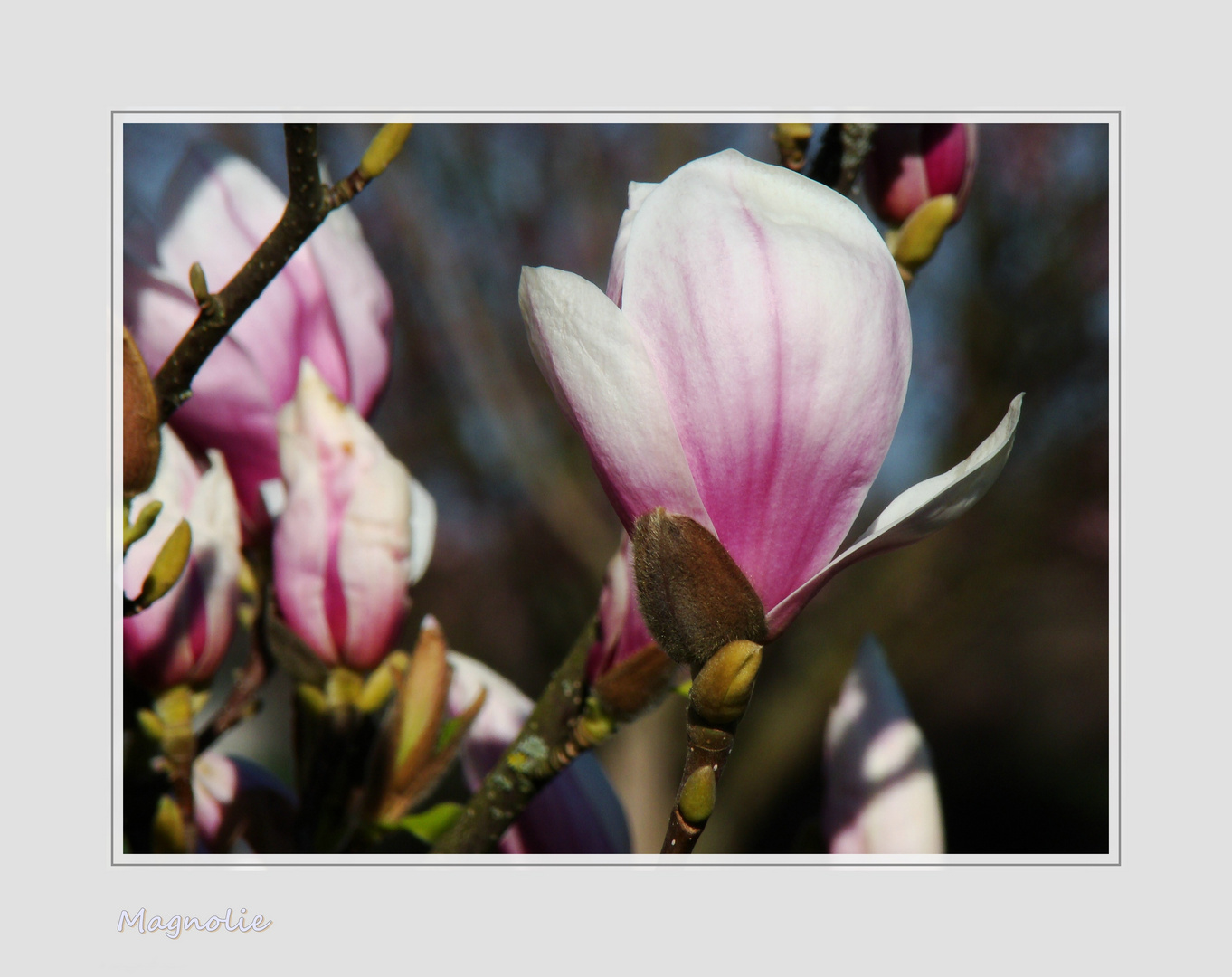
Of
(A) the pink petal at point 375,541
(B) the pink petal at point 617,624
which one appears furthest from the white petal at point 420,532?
(B) the pink petal at point 617,624

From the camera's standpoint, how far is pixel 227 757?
696 millimetres

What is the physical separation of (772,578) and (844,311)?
0.35 ft

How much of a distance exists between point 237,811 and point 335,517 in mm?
210

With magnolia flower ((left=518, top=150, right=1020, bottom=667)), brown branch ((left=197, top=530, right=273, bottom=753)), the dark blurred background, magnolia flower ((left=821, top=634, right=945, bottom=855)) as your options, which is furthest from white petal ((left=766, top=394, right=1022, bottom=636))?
the dark blurred background

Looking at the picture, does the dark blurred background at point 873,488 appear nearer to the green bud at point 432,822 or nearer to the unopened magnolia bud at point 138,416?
the green bud at point 432,822

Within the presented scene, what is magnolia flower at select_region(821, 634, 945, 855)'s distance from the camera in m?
0.66

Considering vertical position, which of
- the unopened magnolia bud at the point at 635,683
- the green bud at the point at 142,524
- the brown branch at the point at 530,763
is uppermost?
the green bud at the point at 142,524

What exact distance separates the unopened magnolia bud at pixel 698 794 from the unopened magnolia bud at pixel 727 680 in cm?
3

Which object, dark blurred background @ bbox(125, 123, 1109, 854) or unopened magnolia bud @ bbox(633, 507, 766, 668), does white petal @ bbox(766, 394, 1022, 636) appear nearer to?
unopened magnolia bud @ bbox(633, 507, 766, 668)

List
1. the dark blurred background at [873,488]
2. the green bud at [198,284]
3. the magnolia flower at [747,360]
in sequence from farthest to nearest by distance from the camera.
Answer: the dark blurred background at [873,488], the green bud at [198,284], the magnolia flower at [747,360]

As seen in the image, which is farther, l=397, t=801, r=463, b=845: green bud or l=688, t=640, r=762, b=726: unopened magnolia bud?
l=397, t=801, r=463, b=845: green bud

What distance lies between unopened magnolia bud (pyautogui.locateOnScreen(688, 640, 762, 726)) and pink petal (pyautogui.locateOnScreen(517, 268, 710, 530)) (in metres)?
0.05

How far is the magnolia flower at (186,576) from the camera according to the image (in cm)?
61
